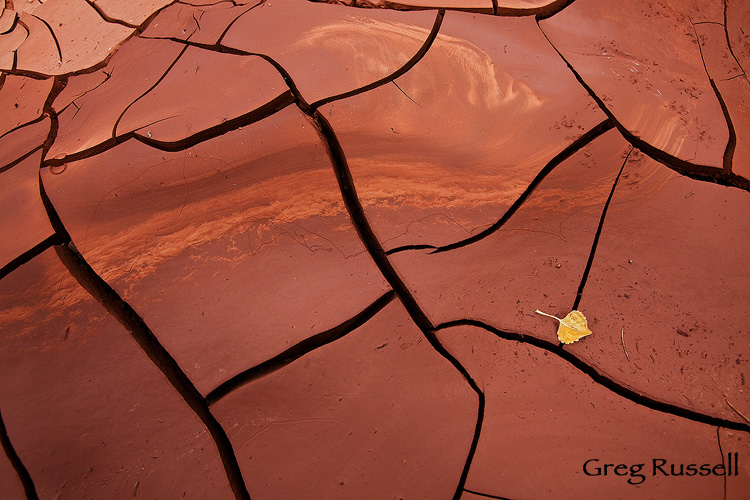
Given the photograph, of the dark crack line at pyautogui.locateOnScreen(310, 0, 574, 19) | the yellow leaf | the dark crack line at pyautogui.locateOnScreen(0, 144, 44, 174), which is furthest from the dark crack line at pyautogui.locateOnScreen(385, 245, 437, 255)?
the dark crack line at pyautogui.locateOnScreen(0, 144, 44, 174)

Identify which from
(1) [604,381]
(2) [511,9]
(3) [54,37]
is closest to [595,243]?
(1) [604,381]

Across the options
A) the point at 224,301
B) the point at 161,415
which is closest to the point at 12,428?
the point at 161,415

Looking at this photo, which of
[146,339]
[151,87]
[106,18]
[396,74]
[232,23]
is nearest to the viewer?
[146,339]

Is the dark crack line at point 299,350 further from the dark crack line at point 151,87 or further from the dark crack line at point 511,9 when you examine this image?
the dark crack line at point 511,9

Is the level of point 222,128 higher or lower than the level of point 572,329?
higher

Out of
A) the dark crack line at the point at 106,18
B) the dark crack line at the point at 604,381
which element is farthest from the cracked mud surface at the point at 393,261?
the dark crack line at the point at 106,18

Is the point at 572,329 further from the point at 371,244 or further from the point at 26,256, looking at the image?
the point at 26,256
